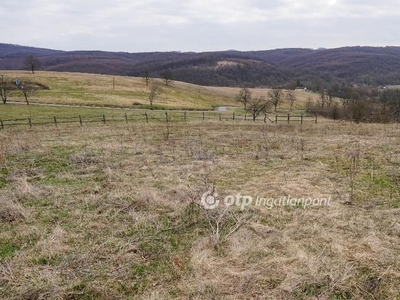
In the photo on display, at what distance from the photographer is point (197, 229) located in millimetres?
8203

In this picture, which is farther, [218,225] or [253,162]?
[253,162]

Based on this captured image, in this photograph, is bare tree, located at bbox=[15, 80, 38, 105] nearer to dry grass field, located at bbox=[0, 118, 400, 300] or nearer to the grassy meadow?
the grassy meadow

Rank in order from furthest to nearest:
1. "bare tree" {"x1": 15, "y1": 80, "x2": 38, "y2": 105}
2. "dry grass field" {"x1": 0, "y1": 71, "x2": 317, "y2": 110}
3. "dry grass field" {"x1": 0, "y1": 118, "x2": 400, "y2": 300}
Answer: "dry grass field" {"x1": 0, "y1": 71, "x2": 317, "y2": 110}, "bare tree" {"x1": 15, "y1": 80, "x2": 38, "y2": 105}, "dry grass field" {"x1": 0, "y1": 118, "x2": 400, "y2": 300}

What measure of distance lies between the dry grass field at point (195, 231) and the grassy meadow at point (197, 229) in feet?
0.10

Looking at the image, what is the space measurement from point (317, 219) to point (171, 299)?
4689 mm

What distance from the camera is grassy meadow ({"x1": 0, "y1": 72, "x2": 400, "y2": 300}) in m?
5.98

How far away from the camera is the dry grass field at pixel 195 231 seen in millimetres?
5977

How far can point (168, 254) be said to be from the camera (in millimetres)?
7051

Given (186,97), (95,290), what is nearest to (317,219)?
(95,290)

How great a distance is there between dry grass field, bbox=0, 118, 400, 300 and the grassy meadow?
0.03m

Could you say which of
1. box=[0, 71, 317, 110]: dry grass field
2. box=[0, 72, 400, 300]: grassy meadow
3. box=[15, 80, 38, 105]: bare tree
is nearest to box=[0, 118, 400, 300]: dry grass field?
box=[0, 72, 400, 300]: grassy meadow

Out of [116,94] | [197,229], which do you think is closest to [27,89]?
[116,94]

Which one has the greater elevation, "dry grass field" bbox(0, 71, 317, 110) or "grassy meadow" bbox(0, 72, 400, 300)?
"dry grass field" bbox(0, 71, 317, 110)

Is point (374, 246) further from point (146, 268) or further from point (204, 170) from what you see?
point (204, 170)
